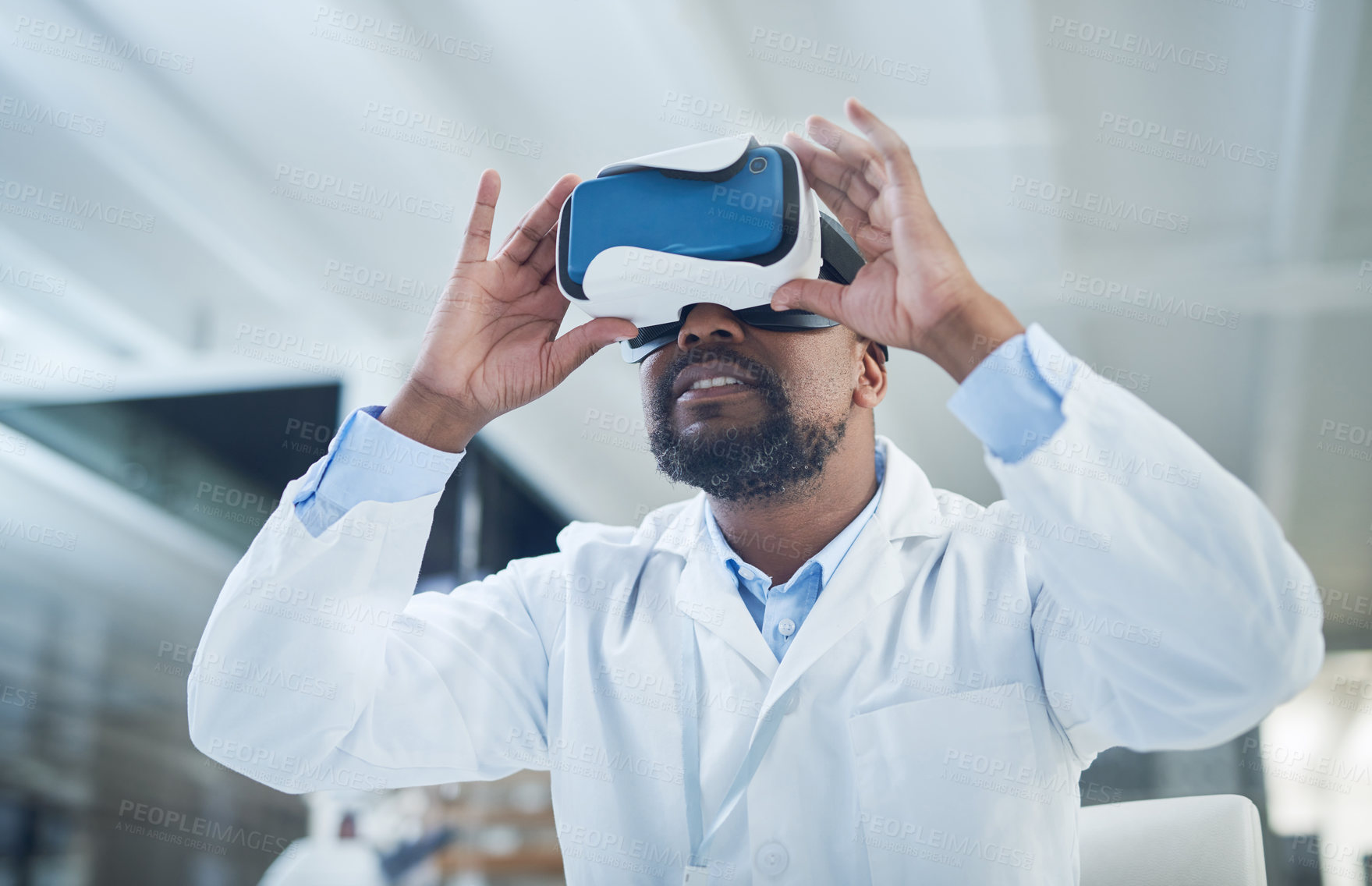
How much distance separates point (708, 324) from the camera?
1.40 m

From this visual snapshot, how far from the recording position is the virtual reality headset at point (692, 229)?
4.04ft

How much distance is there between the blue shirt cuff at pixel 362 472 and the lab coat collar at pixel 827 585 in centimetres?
50

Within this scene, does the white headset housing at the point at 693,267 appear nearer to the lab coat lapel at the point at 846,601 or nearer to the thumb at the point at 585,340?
the thumb at the point at 585,340

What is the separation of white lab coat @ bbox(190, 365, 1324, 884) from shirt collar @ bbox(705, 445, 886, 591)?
28 millimetres

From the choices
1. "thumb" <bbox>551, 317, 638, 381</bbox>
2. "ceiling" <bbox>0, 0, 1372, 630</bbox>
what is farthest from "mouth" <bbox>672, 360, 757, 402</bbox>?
"ceiling" <bbox>0, 0, 1372, 630</bbox>

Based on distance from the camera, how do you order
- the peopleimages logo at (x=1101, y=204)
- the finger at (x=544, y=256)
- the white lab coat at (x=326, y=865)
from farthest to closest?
the white lab coat at (x=326, y=865)
the peopleimages logo at (x=1101, y=204)
the finger at (x=544, y=256)

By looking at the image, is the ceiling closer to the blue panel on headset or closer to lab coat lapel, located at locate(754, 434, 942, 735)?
the blue panel on headset

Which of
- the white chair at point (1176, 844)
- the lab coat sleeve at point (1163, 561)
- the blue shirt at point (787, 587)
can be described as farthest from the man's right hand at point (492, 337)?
the white chair at point (1176, 844)

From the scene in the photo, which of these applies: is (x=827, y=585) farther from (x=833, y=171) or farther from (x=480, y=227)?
(x=480, y=227)

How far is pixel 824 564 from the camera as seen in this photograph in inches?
60.5

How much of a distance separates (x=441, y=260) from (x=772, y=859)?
2.12m

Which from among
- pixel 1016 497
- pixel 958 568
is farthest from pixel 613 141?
pixel 1016 497

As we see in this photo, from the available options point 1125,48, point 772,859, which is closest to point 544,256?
point 772,859

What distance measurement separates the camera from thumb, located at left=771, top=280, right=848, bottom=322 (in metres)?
1.28
